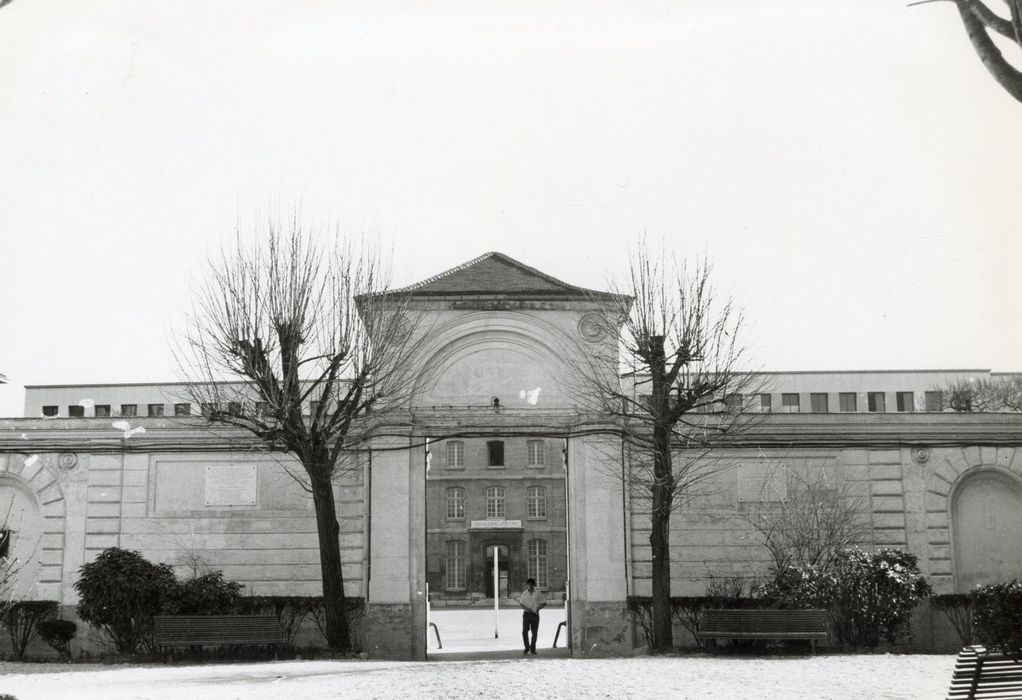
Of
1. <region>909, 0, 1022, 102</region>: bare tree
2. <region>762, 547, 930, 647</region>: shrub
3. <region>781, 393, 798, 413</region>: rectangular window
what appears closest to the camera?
<region>909, 0, 1022, 102</region>: bare tree

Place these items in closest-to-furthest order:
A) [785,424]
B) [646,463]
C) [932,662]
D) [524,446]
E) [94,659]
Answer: [932,662] < [94,659] < [646,463] < [785,424] < [524,446]

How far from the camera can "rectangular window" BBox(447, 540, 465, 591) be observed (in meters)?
57.5

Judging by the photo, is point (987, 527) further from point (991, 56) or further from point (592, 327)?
point (991, 56)

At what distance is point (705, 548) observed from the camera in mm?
22219

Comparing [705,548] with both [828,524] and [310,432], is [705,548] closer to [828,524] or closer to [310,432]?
[828,524]

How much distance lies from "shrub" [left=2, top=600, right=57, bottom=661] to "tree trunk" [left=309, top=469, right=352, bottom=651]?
543 cm

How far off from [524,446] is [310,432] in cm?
3963

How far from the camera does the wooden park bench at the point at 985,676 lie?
10.6 meters

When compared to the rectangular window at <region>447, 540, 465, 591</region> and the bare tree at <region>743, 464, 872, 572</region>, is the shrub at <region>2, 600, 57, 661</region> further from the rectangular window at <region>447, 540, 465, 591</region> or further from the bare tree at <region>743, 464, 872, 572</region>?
the rectangular window at <region>447, 540, 465, 591</region>

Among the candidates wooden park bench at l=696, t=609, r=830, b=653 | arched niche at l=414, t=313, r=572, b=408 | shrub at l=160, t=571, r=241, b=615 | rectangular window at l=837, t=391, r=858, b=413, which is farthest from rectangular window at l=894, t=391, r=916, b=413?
shrub at l=160, t=571, r=241, b=615

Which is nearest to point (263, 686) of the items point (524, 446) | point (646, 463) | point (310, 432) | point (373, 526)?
point (310, 432)

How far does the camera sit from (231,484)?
2250 cm

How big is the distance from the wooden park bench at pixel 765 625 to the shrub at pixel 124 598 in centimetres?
932

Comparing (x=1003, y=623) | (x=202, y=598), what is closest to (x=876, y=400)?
(x=202, y=598)
